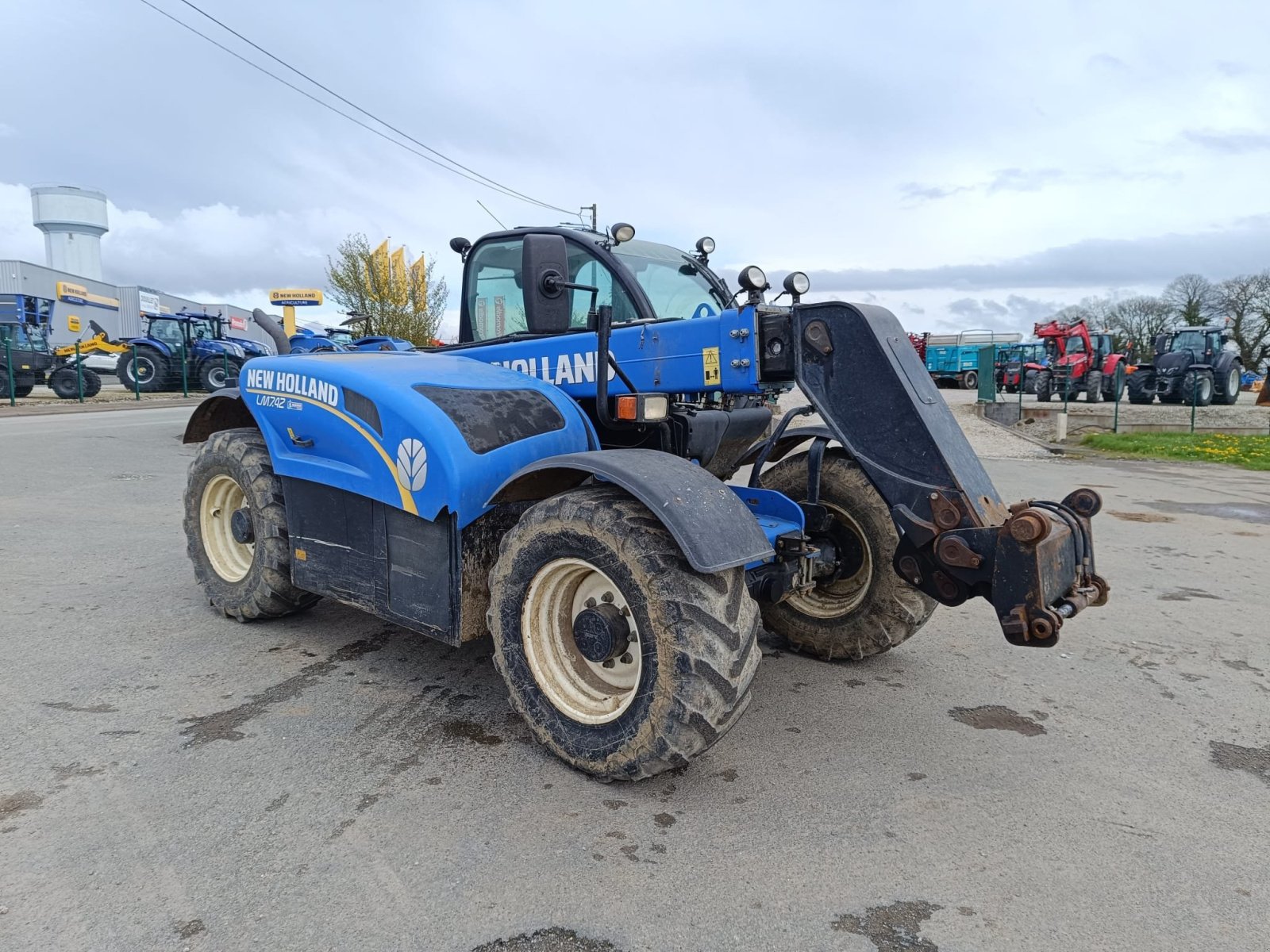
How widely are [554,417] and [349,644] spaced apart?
5.81 ft

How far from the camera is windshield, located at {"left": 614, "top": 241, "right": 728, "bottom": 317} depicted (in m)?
4.59

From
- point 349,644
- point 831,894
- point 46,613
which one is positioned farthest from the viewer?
point 46,613

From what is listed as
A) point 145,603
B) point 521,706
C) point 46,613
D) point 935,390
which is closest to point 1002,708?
point 935,390

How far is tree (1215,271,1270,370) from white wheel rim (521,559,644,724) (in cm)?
5364

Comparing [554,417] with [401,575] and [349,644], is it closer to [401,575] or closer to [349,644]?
[401,575]

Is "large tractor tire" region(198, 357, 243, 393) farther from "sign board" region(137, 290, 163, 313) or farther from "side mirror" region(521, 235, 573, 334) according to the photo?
"sign board" region(137, 290, 163, 313)

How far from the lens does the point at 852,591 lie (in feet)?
14.2

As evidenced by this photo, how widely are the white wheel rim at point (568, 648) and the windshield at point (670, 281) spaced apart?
1.76 meters

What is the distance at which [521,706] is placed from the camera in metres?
3.31

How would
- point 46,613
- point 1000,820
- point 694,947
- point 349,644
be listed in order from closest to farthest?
1. point 694,947
2. point 1000,820
3. point 349,644
4. point 46,613

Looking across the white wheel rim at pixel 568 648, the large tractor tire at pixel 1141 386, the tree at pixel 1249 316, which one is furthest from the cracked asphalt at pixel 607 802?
the tree at pixel 1249 316

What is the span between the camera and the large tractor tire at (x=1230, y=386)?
80.7 feet

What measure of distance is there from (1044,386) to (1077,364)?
134 centimetres

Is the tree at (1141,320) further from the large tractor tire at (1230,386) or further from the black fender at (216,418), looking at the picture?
the black fender at (216,418)
